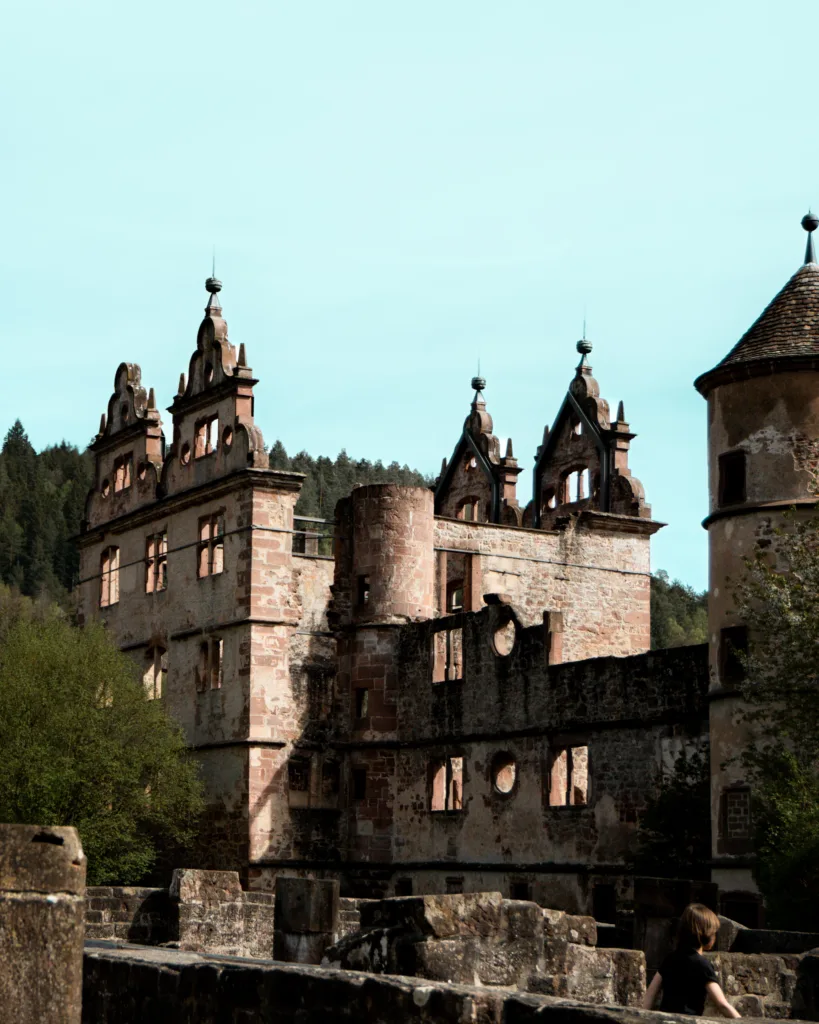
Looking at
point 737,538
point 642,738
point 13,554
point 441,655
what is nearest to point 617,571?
point 441,655

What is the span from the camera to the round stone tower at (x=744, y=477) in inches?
1041

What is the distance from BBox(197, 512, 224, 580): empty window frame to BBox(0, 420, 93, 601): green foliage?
277 ft

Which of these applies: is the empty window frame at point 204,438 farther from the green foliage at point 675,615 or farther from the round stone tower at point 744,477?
the green foliage at point 675,615

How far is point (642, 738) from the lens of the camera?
29828 millimetres

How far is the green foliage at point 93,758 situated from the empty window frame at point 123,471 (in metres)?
5.61

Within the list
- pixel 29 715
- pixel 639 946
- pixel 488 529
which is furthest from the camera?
pixel 488 529

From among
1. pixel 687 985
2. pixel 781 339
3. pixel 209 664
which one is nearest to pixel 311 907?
pixel 687 985

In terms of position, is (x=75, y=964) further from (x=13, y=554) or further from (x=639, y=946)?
(x=13, y=554)

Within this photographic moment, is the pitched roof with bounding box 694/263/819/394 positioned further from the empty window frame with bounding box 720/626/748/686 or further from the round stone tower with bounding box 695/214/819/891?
the empty window frame with bounding box 720/626/748/686

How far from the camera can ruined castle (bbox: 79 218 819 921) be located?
1085 inches

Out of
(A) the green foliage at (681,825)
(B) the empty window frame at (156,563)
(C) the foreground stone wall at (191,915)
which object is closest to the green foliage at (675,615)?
(B) the empty window frame at (156,563)

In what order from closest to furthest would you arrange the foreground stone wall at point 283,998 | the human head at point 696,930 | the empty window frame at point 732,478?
1. the foreground stone wall at point 283,998
2. the human head at point 696,930
3. the empty window frame at point 732,478

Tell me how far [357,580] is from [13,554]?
317 ft

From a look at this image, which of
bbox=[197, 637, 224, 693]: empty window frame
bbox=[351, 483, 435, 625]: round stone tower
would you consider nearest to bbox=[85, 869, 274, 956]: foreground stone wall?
bbox=[351, 483, 435, 625]: round stone tower
